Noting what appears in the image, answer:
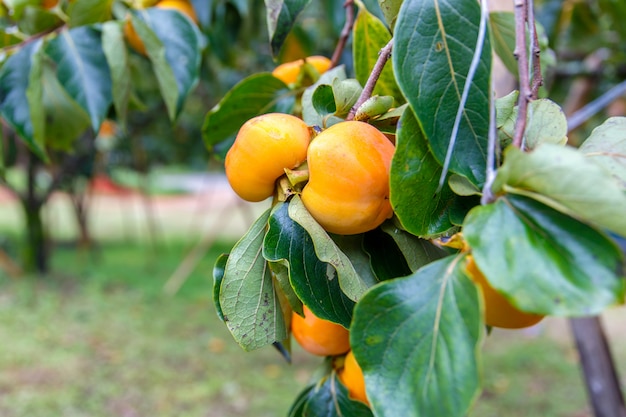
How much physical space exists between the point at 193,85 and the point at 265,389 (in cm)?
229

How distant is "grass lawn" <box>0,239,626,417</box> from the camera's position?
8.66 feet

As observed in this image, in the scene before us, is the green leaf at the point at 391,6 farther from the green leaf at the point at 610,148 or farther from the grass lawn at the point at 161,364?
the grass lawn at the point at 161,364

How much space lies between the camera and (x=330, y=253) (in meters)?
0.42

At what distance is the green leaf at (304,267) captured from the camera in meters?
0.43

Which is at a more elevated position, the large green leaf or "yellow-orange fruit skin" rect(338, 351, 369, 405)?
the large green leaf

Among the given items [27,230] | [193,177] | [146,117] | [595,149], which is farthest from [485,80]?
[193,177]

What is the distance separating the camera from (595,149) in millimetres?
398

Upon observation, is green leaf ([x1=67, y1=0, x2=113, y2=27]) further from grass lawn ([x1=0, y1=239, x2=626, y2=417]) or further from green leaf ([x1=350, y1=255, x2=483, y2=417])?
grass lawn ([x1=0, y1=239, x2=626, y2=417])

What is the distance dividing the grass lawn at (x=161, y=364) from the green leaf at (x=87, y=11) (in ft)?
6.73

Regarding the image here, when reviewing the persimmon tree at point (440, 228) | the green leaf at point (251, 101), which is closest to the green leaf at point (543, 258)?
the persimmon tree at point (440, 228)

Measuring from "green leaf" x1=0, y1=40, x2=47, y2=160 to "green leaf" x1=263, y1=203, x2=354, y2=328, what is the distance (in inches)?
21.8

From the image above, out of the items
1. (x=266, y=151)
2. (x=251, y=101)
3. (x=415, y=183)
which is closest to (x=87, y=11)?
(x=251, y=101)

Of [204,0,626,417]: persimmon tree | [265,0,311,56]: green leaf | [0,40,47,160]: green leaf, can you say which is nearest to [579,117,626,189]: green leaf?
[204,0,626,417]: persimmon tree

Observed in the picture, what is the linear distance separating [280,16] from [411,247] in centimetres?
30
